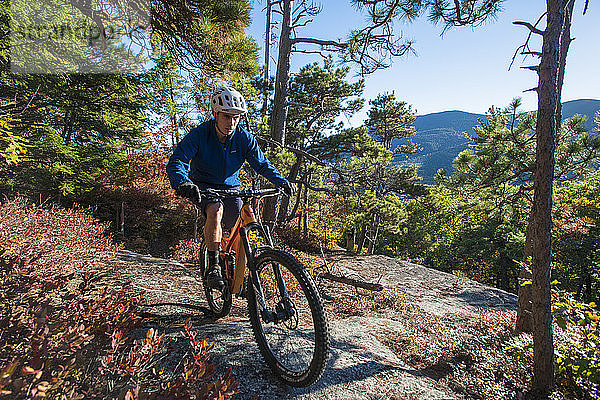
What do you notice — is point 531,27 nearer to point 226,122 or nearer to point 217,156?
point 226,122

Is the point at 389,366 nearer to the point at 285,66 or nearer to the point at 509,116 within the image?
the point at 285,66

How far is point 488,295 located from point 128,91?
516 inches

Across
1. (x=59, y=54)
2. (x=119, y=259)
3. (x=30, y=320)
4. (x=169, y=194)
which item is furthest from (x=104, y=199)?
(x=30, y=320)

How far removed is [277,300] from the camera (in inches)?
95.6

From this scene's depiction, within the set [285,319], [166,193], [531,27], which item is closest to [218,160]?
[285,319]

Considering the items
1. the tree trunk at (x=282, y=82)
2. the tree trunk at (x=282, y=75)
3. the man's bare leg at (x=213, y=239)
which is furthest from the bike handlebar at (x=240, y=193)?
the tree trunk at (x=282, y=75)

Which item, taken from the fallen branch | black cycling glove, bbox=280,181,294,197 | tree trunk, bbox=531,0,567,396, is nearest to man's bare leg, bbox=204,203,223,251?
black cycling glove, bbox=280,181,294,197

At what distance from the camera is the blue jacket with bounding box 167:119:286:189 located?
278cm

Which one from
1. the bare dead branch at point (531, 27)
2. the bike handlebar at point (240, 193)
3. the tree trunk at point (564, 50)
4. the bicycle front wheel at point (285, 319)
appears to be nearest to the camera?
the bicycle front wheel at point (285, 319)

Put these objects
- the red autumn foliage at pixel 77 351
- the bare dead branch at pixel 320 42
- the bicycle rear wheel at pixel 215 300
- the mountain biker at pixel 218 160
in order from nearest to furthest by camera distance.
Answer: the red autumn foliage at pixel 77 351 < the mountain biker at pixel 218 160 < the bicycle rear wheel at pixel 215 300 < the bare dead branch at pixel 320 42

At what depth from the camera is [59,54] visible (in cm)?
691

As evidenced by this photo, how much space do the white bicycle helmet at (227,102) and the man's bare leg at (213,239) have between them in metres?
0.84

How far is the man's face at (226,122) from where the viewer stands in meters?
2.75

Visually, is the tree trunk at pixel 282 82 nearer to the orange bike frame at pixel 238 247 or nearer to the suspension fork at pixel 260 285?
the orange bike frame at pixel 238 247
